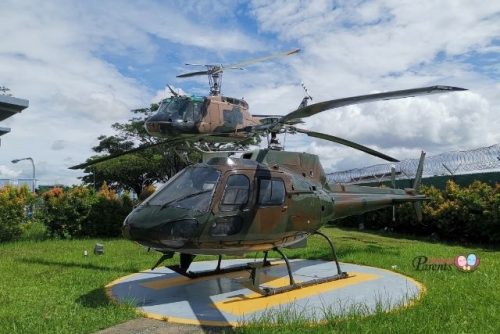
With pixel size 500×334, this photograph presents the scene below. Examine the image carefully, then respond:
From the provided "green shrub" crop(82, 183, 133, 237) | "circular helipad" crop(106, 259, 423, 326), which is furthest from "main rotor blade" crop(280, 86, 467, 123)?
"green shrub" crop(82, 183, 133, 237)

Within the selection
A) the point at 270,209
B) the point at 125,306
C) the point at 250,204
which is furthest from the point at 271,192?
the point at 125,306

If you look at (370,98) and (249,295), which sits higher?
(370,98)

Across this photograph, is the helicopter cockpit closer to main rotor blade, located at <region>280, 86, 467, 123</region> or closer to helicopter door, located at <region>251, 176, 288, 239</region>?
helicopter door, located at <region>251, 176, 288, 239</region>

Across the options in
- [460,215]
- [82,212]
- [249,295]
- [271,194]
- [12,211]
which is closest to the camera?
[249,295]

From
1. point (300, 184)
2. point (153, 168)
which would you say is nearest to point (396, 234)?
point (300, 184)

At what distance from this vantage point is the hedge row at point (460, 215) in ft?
55.6

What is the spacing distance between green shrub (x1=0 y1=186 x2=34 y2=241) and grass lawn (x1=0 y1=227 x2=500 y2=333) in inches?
86.1

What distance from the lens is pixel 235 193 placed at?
26.1ft

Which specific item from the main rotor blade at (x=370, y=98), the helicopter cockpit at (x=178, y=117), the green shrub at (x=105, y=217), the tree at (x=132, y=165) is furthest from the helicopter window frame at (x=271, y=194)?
the tree at (x=132, y=165)

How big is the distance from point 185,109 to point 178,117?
388 millimetres

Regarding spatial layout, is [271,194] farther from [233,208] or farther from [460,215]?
[460,215]

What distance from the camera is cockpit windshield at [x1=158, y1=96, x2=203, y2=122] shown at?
53.3 ft

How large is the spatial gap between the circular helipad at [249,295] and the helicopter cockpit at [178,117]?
6647 millimetres

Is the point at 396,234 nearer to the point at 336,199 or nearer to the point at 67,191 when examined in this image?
the point at 336,199
